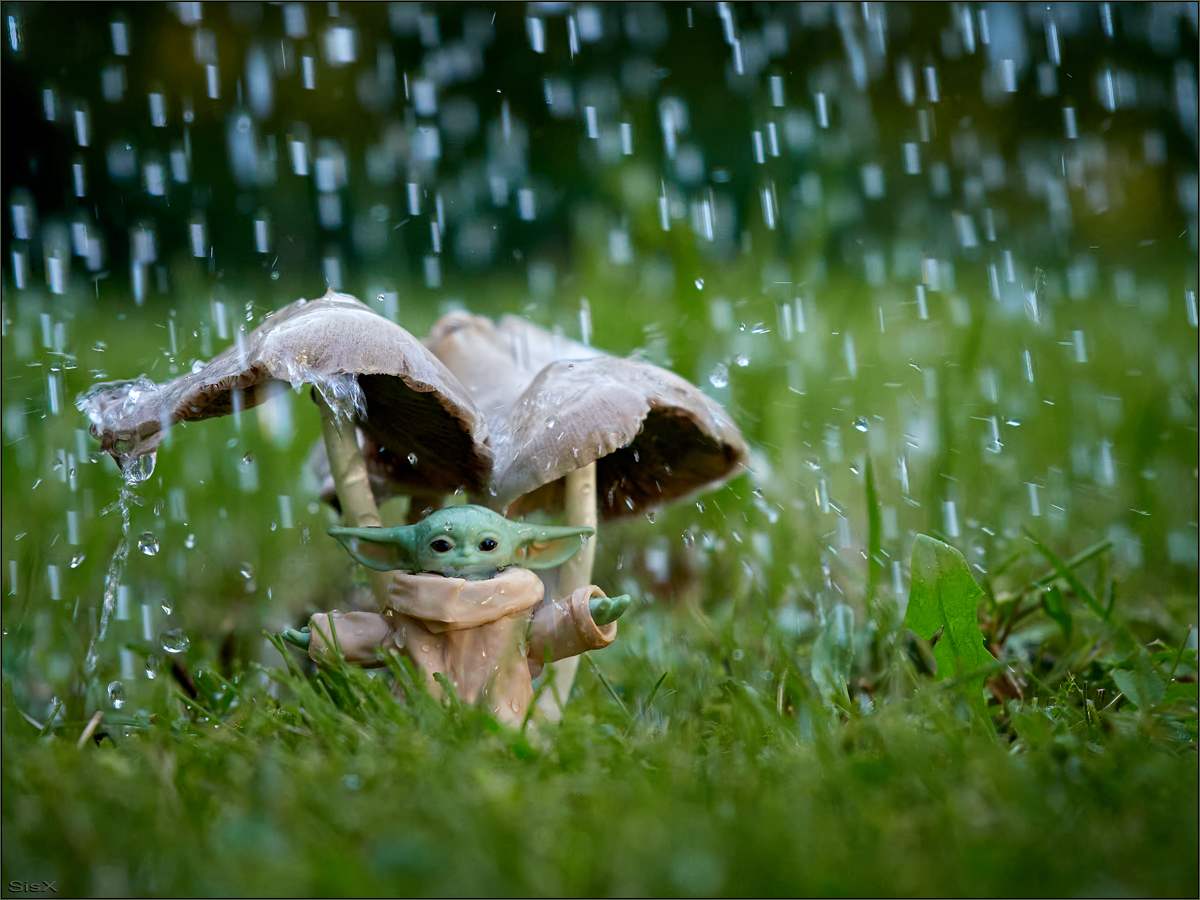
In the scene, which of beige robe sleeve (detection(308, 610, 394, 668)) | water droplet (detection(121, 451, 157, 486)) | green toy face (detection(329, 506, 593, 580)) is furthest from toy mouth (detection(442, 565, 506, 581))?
water droplet (detection(121, 451, 157, 486))

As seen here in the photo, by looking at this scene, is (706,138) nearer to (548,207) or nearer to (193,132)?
(548,207)

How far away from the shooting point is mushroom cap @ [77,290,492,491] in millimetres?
1144

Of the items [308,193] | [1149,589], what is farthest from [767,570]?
[308,193]

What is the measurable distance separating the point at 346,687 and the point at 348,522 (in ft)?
0.97

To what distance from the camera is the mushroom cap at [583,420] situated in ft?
4.12

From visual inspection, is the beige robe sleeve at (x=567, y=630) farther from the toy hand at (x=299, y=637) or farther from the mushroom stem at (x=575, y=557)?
the mushroom stem at (x=575, y=557)

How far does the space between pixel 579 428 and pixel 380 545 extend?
322mm

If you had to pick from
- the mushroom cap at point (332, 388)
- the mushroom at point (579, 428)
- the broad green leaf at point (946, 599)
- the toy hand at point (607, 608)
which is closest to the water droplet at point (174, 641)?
the mushroom cap at point (332, 388)

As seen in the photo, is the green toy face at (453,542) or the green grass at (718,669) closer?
the green grass at (718,669)

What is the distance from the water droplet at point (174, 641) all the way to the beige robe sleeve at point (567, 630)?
546 millimetres

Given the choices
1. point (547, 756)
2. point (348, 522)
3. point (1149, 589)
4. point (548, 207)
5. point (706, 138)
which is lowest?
point (1149, 589)

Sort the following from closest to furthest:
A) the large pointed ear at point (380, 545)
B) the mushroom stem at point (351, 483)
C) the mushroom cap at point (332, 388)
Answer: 1. the mushroom cap at point (332, 388)
2. the large pointed ear at point (380, 545)
3. the mushroom stem at point (351, 483)

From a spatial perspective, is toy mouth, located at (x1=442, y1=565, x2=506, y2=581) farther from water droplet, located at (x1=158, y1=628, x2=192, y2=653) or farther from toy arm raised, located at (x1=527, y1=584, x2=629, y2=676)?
water droplet, located at (x1=158, y1=628, x2=192, y2=653)

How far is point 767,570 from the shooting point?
6.53 ft
